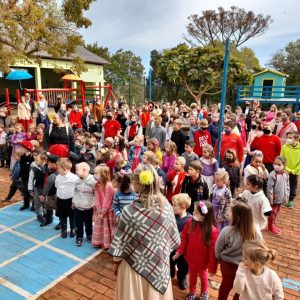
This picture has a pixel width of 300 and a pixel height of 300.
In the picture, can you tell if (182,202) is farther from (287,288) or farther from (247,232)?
(287,288)

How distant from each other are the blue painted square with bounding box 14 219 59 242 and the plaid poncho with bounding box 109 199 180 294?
2873mm

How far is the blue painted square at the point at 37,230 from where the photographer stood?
15.9ft

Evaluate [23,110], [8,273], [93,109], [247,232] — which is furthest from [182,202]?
[93,109]

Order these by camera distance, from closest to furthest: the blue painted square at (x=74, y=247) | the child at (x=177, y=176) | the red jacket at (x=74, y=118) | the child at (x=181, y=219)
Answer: the child at (x=181, y=219) → the blue painted square at (x=74, y=247) → the child at (x=177, y=176) → the red jacket at (x=74, y=118)

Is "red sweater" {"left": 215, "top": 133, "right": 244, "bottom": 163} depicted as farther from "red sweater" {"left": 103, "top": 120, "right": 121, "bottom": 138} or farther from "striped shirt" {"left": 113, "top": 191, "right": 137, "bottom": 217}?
"red sweater" {"left": 103, "top": 120, "right": 121, "bottom": 138}

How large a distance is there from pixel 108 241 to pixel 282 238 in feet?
10.0

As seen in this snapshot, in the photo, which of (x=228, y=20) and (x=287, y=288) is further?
(x=228, y=20)

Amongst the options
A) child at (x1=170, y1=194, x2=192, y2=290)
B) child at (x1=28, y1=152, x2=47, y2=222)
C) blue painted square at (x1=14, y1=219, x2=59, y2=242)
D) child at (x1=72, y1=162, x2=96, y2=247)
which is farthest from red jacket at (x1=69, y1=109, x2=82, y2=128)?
child at (x1=170, y1=194, x2=192, y2=290)

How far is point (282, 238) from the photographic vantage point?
4.90 meters

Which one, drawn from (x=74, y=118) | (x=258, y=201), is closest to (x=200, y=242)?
(x=258, y=201)

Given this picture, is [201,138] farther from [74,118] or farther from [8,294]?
[74,118]

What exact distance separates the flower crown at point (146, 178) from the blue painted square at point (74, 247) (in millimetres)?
2549

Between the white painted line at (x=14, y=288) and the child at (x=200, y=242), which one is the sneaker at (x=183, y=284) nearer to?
the child at (x=200, y=242)

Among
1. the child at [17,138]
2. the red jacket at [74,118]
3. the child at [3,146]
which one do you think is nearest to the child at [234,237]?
the child at [17,138]
